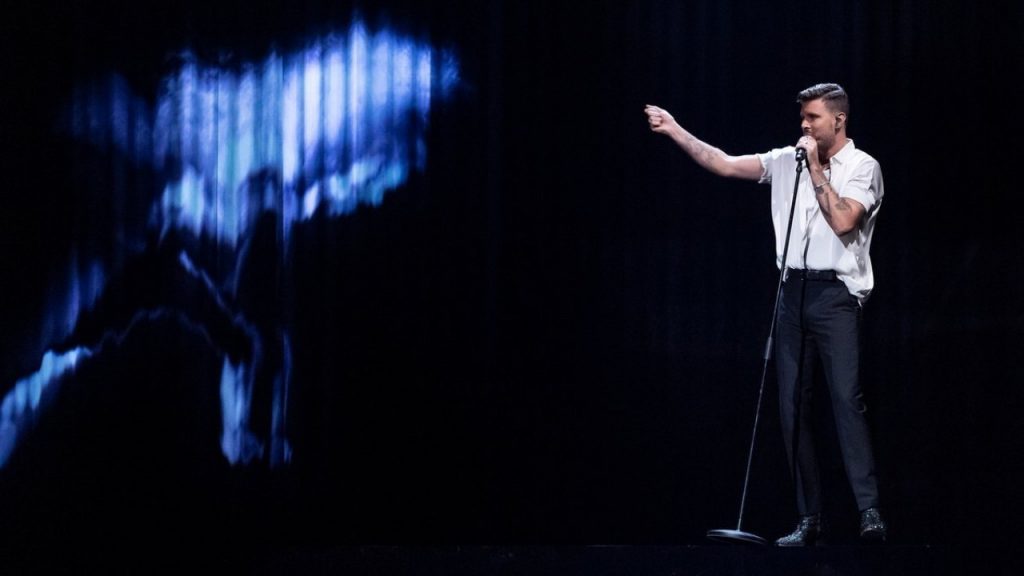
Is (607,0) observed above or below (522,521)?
above

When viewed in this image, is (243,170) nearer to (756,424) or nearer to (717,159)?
(717,159)

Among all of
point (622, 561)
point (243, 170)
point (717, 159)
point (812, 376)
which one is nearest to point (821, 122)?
point (717, 159)

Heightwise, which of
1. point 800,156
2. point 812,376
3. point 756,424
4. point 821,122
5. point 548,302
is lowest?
point 756,424

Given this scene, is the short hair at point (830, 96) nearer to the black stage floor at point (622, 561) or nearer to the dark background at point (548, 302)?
the dark background at point (548, 302)

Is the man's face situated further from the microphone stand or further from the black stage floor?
the black stage floor

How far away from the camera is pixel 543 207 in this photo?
160 inches

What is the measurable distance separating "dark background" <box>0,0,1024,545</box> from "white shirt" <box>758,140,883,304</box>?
675 millimetres

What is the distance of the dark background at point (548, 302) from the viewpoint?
4012mm

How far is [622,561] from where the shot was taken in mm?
2816

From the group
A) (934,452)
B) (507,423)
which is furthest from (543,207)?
(934,452)

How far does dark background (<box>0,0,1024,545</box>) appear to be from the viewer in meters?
4.01

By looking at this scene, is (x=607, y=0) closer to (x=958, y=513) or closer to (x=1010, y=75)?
(x=1010, y=75)

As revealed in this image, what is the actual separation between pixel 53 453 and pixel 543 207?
1.95 meters

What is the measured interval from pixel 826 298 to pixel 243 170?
82.1 inches
